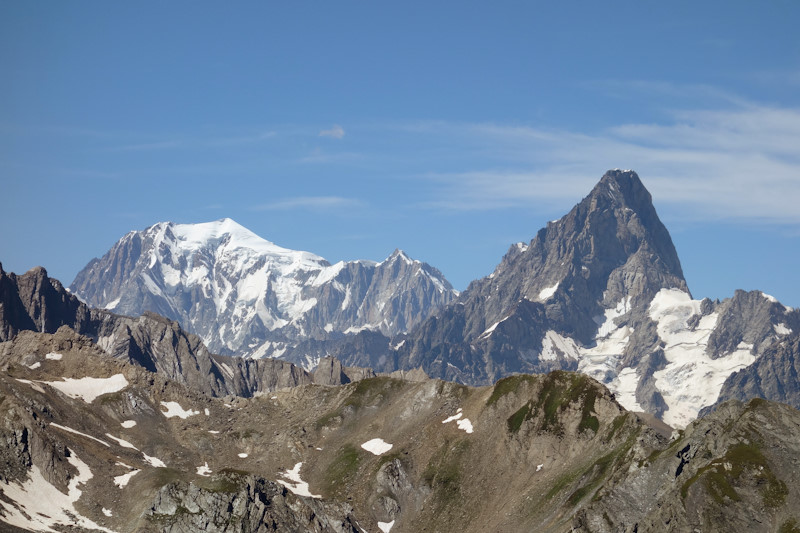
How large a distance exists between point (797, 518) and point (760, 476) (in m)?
12.6

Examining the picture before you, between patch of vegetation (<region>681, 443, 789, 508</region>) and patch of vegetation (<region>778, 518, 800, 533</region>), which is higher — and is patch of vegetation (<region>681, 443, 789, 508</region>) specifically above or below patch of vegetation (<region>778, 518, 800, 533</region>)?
above

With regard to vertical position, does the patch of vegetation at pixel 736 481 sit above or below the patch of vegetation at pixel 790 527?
above

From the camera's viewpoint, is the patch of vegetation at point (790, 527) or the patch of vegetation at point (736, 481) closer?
the patch of vegetation at point (790, 527)

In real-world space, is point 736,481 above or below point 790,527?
above

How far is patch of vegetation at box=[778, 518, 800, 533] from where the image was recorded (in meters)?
182

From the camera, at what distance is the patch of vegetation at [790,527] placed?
598 ft

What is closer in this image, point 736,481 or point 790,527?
point 790,527

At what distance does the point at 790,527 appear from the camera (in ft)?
603

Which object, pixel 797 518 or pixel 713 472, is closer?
pixel 797 518

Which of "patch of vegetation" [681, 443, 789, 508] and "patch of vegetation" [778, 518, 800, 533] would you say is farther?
"patch of vegetation" [681, 443, 789, 508]

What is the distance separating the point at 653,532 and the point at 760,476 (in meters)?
20.0

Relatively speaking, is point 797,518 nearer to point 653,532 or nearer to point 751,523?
point 751,523

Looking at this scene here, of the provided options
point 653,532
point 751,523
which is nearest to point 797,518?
point 751,523

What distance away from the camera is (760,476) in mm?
196375
